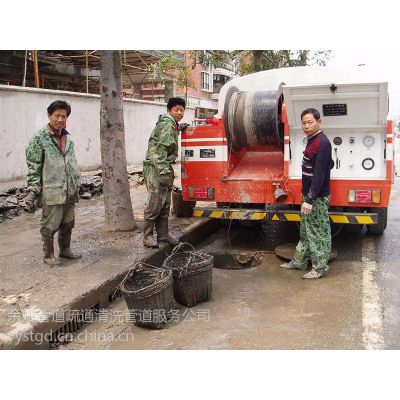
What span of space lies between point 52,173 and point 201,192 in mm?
2113

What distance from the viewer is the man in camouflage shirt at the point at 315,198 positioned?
4.86 m

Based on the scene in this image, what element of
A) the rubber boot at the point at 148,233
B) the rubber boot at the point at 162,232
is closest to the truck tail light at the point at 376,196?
the rubber boot at the point at 162,232

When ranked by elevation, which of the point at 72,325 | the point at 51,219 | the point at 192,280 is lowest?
the point at 72,325

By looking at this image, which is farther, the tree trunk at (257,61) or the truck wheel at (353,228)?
the tree trunk at (257,61)

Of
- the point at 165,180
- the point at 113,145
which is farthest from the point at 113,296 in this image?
the point at 113,145

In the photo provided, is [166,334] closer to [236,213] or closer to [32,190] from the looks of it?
[32,190]

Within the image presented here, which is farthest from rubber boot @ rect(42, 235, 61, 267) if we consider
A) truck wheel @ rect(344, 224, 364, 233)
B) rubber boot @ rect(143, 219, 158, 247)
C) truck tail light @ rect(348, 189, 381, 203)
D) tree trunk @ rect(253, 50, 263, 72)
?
tree trunk @ rect(253, 50, 263, 72)

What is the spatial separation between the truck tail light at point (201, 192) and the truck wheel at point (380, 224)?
224 centimetres

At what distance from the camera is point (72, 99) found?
37.4ft

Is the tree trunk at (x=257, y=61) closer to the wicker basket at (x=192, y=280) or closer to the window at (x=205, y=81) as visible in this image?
the wicker basket at (x=192, y=280)

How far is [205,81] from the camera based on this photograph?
40156mm

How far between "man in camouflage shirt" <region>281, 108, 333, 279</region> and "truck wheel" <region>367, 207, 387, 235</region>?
148 cm

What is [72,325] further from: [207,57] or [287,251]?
[207,57]

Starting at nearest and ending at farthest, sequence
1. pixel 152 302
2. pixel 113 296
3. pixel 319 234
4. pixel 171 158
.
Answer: pixel 152 302
pixel 113 296
pixel 319 234
pixel 171 158
